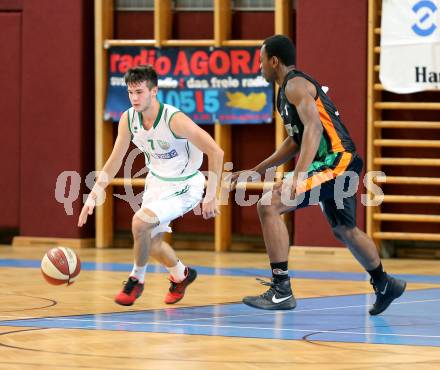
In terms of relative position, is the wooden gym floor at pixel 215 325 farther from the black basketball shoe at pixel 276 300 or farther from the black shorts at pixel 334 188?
the black shorts at pixel 334 188

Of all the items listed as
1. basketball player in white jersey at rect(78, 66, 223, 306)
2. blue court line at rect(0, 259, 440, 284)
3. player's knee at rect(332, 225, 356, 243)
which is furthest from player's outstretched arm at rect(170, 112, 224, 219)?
blue court line at rect(0, 259, 440, 284)

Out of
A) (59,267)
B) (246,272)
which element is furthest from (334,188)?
(246,272)

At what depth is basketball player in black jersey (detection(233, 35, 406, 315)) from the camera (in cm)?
637

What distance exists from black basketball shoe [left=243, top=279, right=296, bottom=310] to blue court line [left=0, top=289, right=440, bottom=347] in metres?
0.06

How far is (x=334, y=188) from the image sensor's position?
6.42 meters

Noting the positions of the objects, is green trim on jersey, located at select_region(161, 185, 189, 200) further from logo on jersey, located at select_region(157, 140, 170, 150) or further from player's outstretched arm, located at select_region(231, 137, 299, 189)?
player's outstretched arm, located at select_region(231, 137, 299, 189)

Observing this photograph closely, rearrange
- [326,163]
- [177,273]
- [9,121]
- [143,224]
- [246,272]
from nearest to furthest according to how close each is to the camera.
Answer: [326,163] → [143,224] → [177,273] → [246,272] → [9,121]

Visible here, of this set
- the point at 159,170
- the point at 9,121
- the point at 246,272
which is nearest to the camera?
the point at 159,170

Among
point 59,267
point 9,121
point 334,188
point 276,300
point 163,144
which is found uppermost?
point 9,121

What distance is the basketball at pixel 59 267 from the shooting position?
686 centimetres

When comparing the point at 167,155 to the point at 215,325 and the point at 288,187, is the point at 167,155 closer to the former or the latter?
the point at 288,187

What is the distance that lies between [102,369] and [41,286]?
3.42 m

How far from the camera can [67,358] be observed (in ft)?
16.4

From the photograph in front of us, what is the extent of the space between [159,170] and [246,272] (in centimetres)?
250
